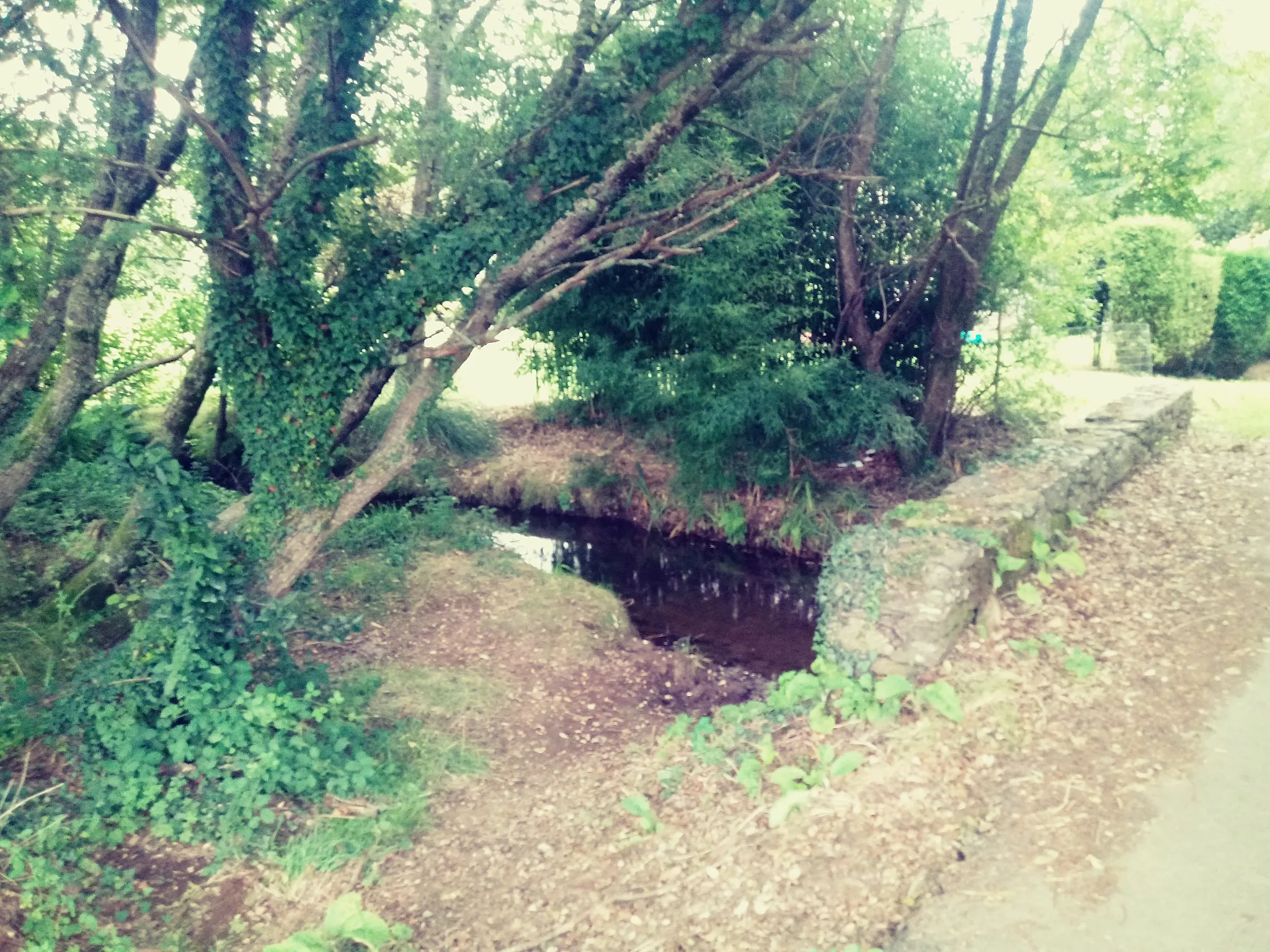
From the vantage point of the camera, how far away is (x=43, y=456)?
5.40 m

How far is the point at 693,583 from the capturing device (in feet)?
30.7

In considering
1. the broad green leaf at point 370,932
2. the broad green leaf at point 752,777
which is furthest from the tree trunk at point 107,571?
the broad green leaf at point 752,777

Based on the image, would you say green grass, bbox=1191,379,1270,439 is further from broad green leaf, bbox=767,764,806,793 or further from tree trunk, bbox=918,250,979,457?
broad green leaf, bbox=767,764,806,793

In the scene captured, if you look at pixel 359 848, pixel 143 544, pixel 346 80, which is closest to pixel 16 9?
pixel 346 80

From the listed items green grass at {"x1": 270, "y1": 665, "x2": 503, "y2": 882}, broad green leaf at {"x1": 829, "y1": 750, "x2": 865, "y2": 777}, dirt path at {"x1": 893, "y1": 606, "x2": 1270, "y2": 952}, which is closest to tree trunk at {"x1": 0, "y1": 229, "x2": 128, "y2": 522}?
green grass at {"x1": 270, "y1": 665, "x2": 503, "y2": 882}

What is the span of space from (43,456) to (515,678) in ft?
11.0

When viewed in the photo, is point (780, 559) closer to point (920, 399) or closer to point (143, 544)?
point (920, 399)

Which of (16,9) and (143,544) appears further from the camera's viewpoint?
(143,544)

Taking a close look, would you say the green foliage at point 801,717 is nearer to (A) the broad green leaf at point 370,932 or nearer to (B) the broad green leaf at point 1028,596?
(B) the broad green leaf at point 1028,596

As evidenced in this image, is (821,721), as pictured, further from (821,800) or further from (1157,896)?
(1157,896)

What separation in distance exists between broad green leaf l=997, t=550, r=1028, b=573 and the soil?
0.79ft

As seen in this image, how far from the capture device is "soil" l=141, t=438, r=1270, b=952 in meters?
3.64

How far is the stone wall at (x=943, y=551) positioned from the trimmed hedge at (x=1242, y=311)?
360 inches

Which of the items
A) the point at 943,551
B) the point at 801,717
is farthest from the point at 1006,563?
the point at 801,717
